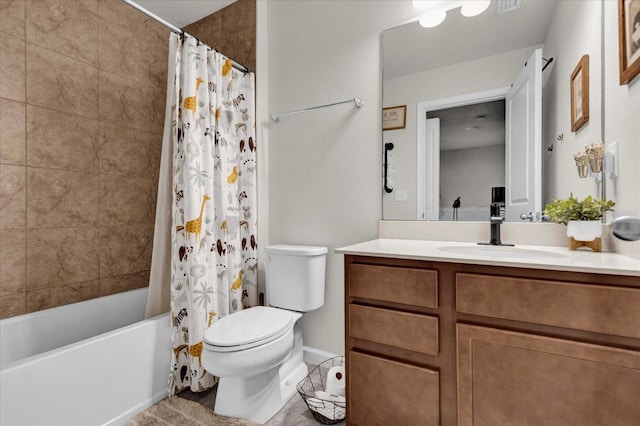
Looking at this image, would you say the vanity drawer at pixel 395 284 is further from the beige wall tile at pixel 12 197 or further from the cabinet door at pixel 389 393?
the beige wall tile at pixel 12 197

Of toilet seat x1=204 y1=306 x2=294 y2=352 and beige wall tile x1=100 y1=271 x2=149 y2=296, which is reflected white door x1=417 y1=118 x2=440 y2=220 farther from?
beige wall tile x1=100 y1=271 x2=149 y2=296

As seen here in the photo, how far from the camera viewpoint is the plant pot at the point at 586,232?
1.17m

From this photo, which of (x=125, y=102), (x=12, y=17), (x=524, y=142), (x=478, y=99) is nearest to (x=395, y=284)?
(x=524, y=142)

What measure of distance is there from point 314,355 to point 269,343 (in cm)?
75

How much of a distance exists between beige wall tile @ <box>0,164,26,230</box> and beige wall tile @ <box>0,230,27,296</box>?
6cm

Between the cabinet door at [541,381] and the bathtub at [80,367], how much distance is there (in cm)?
146

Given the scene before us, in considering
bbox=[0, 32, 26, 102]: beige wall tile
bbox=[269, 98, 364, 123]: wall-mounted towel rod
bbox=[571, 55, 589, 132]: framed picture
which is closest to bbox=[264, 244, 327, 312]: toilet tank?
bbox=[269, 98, 364, 123]: wall-mounted towel rod

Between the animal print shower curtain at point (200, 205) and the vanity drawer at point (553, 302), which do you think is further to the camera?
the animal print shower curtain at point (200, 205)

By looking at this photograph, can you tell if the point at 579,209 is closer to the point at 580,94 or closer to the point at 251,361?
the point at 580,94

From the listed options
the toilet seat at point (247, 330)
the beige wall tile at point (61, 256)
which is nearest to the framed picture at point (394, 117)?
the toilet seat at point (247, 330)

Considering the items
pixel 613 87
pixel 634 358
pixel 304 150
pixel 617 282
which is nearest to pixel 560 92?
pixel 613 87

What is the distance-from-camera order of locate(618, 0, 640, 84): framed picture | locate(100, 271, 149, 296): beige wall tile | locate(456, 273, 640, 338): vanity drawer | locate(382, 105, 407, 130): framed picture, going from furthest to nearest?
locate(100, 271, 149, 296): beige wall tile, locate(382, 105, 407, 130): framed picture, locate(618, 0, 640, 84): framed picture, locate(456, 273, 640, 338): vanity drawer

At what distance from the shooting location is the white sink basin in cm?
125

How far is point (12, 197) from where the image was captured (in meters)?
1.71
